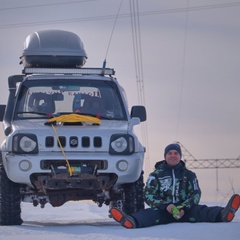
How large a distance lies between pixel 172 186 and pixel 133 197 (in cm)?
175

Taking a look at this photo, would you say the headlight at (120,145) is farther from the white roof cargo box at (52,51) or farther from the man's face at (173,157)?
the white roof cargo box at (52,51)

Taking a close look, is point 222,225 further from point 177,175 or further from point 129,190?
point 129,190

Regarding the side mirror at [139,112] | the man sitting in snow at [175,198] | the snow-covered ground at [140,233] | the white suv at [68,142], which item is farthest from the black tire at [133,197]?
the snow-covered ground at [140,233]

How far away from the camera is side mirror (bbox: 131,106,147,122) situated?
15656 mm

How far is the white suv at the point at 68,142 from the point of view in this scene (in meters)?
14.2

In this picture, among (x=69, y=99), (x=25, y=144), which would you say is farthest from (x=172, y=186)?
(x=69, y=99)

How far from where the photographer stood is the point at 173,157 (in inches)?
515

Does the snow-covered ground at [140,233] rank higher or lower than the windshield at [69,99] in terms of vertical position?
lower

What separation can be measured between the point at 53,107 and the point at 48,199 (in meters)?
1.51

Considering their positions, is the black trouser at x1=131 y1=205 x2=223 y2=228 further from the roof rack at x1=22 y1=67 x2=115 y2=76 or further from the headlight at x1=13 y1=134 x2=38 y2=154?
the roof rack at x1=22 y1=67 x2=115 y2=76

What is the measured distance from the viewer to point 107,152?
14.3m

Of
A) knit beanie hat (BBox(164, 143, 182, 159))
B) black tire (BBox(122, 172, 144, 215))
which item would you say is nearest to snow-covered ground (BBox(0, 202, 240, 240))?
knit beanie hat (BBox(164, 143, 182, 159))

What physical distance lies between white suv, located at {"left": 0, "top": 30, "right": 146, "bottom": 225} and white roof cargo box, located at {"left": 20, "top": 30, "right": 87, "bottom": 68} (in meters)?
0.89

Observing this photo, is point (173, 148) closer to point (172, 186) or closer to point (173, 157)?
point (173, 157)
